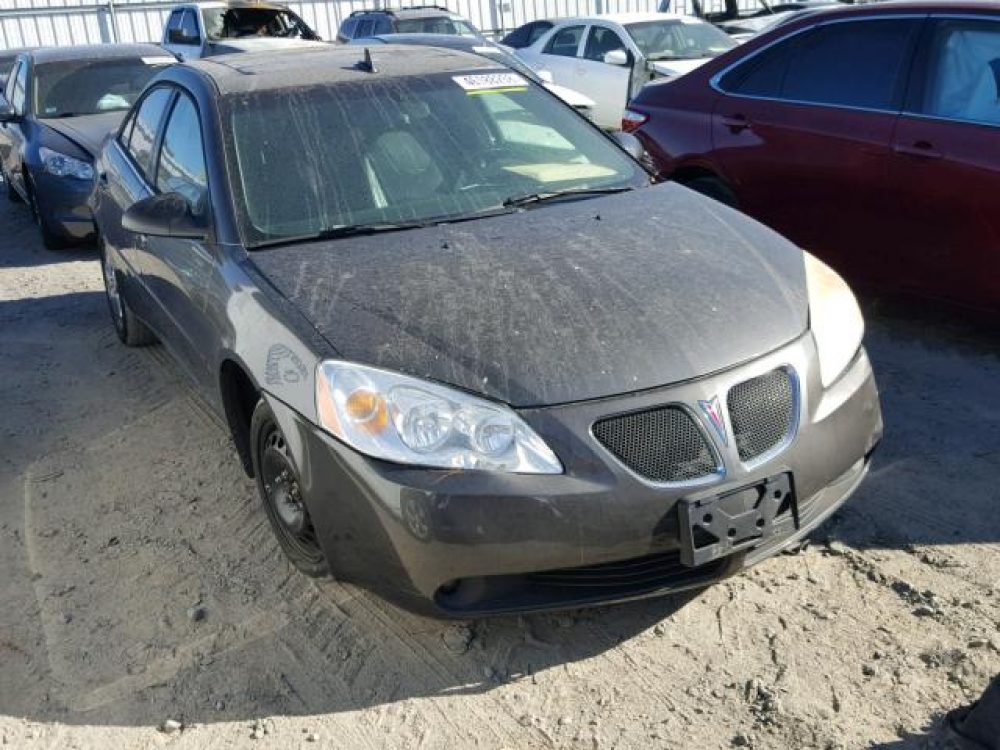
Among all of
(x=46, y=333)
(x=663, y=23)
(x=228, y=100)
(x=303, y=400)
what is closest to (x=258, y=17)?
(x=663, y=23)

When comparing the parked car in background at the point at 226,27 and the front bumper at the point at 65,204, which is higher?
the parked car in background at the point at 226,27

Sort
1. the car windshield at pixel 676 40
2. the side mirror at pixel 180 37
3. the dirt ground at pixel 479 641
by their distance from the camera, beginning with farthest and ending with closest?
the side mirror at pixel 180 37, the car windshield at pixel 676 40, the dirt ground at pixel 479 641

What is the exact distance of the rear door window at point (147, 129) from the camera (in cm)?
473

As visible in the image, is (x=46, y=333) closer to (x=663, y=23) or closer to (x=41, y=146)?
(x=41, y=146)

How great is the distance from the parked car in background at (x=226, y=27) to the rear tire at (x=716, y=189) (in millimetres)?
10298

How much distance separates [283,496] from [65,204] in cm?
565

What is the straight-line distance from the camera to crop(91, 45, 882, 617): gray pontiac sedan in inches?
105

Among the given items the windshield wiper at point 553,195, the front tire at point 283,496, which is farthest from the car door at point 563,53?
the front tire at point 283,496

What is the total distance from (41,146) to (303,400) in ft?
20.9

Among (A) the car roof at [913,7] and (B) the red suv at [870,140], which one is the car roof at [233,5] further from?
(A) the car roof at [913,7]

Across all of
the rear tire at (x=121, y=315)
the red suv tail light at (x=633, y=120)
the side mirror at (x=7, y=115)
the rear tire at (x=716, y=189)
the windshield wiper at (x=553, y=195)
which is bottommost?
the rear tire at (x=121, y=315)

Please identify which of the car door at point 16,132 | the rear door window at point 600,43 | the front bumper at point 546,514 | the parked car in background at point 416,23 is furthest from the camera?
the parked car in background at point 416,23

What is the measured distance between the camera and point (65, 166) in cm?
804

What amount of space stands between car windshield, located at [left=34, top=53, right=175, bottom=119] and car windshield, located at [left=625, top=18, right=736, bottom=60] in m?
5.36
